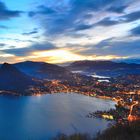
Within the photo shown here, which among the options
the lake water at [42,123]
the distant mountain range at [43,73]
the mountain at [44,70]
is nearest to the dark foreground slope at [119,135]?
the lake water at [42,123]

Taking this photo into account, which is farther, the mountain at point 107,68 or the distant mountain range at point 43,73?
the mountain at point 107,68

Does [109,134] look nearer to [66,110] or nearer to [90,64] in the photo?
[66,110]

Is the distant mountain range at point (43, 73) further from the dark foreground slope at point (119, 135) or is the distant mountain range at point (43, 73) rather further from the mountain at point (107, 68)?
the dark foreground slope at point (119, 135)

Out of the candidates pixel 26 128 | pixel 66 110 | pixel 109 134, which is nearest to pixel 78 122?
pixel 26 128

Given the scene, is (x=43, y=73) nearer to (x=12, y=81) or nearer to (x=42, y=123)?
(x=12, y=81)

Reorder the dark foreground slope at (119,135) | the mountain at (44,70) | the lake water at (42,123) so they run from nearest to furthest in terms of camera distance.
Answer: the dark foreground slope at (119,135) < the lake water at (42,123) < the mountain at (44,70)

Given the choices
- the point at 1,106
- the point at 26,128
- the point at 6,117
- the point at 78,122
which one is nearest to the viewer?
the point at 26,128

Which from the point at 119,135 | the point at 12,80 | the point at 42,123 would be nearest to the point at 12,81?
the point at 12,80
